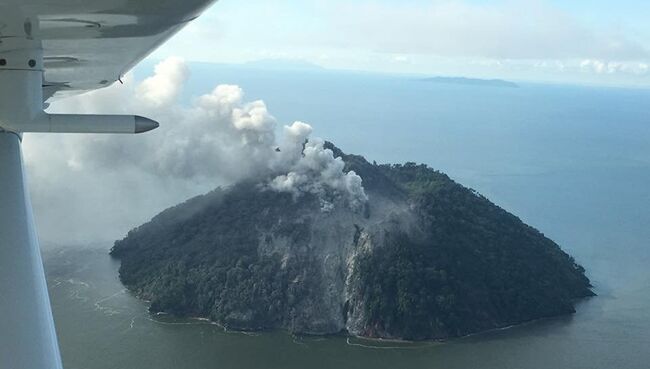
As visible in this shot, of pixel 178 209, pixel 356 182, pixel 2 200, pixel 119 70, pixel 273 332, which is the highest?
pixel 119 70

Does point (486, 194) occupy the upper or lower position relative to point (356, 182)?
lower

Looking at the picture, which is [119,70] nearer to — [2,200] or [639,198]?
[2,200]

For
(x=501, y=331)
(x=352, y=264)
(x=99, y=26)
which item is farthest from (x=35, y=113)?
(x=352, y=264)

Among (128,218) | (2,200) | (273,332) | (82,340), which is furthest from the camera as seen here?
(128,218)

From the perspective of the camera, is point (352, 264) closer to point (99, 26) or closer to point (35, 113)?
point (35, 113)

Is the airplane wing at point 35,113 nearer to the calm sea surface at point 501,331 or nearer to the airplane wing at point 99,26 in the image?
the airplane wing at point 99,26

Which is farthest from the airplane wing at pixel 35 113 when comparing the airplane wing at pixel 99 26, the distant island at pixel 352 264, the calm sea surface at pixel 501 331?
the distant island at pixel 352 264

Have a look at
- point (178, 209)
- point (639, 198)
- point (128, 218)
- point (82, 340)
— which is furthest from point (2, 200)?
point (639, 198)
